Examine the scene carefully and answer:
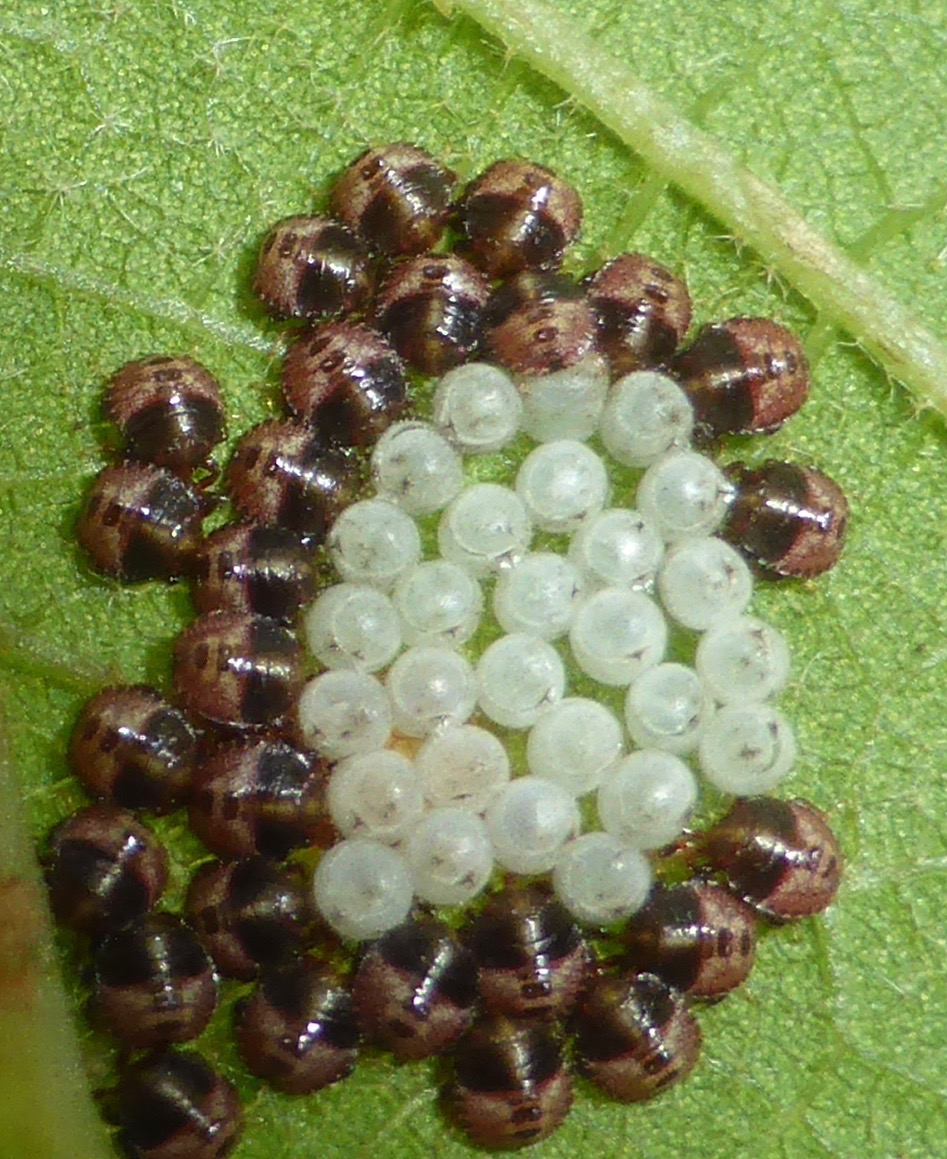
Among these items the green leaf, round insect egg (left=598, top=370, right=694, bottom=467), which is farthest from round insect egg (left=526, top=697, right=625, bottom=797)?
round insect egg (left=598, top=370, right=694, bottom=467)

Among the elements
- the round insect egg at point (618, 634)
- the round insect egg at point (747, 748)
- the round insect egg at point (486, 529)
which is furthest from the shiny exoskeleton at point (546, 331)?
the round insect egg at point (747, 748)

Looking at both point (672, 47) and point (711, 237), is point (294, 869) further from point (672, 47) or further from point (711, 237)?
point (672, 47)

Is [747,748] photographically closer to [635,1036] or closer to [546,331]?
[635,1036]

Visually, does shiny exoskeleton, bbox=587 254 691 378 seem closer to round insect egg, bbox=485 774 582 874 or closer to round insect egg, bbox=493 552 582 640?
round insect egg, bbox=493 552 582 640

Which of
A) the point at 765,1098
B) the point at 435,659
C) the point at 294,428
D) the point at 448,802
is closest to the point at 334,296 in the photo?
the point at 294,428

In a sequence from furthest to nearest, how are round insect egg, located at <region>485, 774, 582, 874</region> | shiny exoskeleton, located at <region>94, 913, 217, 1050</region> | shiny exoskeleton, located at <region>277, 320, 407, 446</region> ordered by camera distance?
shiny exoskeleton, located at <region>277, 320, 407, 446</region>
round insect egg, located at <region>485, 774, 582, 874</region>
shiny exoskeleton, located at <region>94, 913, 217, 1050</region>

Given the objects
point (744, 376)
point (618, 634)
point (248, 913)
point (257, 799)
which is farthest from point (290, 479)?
point (744, 376)
